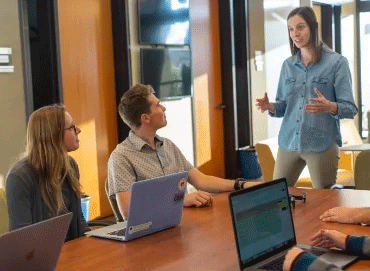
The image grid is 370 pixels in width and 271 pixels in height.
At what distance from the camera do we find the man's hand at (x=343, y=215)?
8.25 feet

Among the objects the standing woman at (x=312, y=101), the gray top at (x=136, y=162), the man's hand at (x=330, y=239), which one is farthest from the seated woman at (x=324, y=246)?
the standing woman at (x=312, y=101)

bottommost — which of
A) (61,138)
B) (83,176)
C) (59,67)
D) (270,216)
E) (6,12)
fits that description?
(83,176)

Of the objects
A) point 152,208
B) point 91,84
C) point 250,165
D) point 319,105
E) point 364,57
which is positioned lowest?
point 250,165

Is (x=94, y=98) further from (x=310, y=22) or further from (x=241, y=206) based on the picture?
(x=241, y=206)

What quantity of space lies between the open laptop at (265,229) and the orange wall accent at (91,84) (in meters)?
3.68

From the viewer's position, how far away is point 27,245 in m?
1.70

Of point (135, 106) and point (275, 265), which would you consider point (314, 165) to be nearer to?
point (135, 106)

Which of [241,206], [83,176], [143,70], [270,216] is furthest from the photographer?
[143,70]

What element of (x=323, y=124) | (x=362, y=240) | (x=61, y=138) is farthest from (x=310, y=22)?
(x=362, y=240)

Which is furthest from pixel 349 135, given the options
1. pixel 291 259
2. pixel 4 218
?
pixel 291 259

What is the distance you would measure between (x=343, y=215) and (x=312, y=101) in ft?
5.37

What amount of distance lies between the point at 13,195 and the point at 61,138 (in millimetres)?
350

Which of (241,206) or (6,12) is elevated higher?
(6,12)

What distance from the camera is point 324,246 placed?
2.14 m
